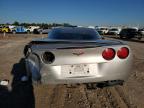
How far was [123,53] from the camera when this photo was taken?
15.8ft

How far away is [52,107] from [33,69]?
827mm

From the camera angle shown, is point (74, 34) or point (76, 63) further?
point (74, 34)

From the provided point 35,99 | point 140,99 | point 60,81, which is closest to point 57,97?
point 35,99

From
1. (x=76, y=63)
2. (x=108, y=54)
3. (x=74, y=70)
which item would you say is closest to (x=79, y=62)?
(x=76, y=63)

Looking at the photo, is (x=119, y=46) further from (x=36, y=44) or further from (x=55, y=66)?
(x=36, y=44)

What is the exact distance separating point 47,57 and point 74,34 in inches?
70.5

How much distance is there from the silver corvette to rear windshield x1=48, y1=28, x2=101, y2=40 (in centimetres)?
131

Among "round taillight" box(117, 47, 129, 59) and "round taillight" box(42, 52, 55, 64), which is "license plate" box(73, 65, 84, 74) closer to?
"round taillight" box(42, 52, 55, 64)

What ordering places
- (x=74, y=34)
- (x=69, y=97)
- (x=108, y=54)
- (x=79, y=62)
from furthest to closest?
1. (x=74, y=34)
2. (x=69, y=97)
3. (x=108, y=54)
4. (x=79, y=62)

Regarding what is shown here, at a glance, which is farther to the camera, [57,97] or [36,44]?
[57,97]

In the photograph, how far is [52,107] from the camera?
5035 millimetres

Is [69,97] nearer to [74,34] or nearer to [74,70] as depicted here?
[74,70]

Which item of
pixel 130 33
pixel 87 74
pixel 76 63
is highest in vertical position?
pixel 76 63

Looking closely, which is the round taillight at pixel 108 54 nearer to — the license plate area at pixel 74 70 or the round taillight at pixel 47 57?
the license plate area at pixel 74 70
